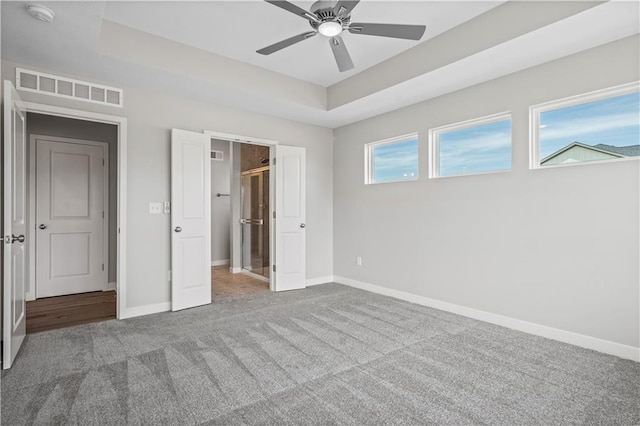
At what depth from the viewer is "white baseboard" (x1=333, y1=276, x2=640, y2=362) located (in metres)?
2.67

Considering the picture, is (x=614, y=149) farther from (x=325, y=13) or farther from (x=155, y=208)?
(x=155, y=208)

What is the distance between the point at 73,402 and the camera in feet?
6.61

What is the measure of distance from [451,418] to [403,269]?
104 inches

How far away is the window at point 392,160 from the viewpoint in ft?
14.6

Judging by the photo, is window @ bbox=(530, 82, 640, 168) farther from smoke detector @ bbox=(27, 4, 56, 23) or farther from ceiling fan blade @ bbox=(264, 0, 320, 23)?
smoke detector @ bbox=(27, 4, 56, 23)

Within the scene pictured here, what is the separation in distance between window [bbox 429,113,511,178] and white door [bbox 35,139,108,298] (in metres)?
4.84

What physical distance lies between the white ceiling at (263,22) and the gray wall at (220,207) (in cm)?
371

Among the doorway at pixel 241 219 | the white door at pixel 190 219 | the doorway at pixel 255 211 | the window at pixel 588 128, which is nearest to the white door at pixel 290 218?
the doorway at pixel 241 219

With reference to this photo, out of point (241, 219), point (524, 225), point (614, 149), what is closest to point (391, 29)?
point (614, 149)

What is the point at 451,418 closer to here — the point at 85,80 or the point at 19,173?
the point at 19,173

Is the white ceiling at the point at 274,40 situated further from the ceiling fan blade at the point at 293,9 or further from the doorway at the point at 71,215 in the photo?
the doorway at the point at 71,215

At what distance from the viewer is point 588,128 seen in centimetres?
292

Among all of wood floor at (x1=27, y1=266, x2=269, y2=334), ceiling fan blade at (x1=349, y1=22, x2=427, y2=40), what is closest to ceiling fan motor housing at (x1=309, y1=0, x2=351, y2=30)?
ceiling fan blade at (x1=349, y1=22, x2=427, y2=40)

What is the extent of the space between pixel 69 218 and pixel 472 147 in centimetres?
549
